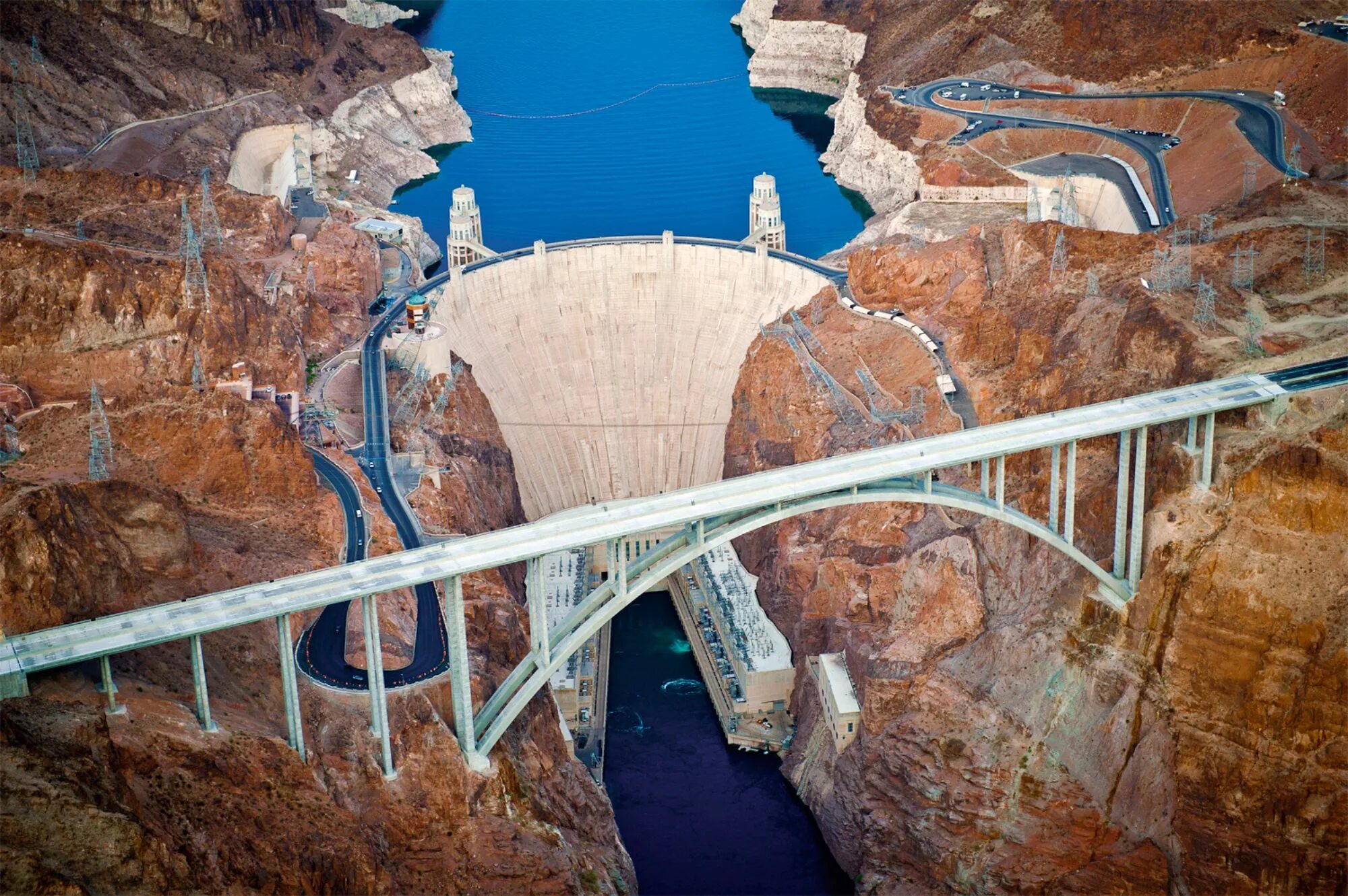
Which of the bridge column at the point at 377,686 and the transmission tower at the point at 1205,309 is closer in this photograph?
the bridge column at the point at 377,686

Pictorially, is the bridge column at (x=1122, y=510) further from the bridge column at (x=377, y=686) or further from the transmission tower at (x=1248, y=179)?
the transmission tower at (x=1248, y=179)

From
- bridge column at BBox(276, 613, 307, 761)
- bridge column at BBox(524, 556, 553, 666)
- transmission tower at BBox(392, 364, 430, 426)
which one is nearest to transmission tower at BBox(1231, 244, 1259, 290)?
bridge column at BBox(524, 556, 553, 666)

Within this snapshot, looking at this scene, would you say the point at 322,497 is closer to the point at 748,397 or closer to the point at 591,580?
the point at 591,580

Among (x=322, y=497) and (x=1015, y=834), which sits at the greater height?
(x=322, y=497)

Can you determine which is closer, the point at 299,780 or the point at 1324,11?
the point at 299,780

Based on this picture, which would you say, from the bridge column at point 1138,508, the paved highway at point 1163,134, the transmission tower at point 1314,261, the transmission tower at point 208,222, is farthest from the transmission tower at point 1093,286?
the transmission tower at point 208,222

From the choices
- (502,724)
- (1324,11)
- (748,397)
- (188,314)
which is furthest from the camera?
Result: (1324,11)

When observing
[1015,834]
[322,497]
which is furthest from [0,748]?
[1015,834]
